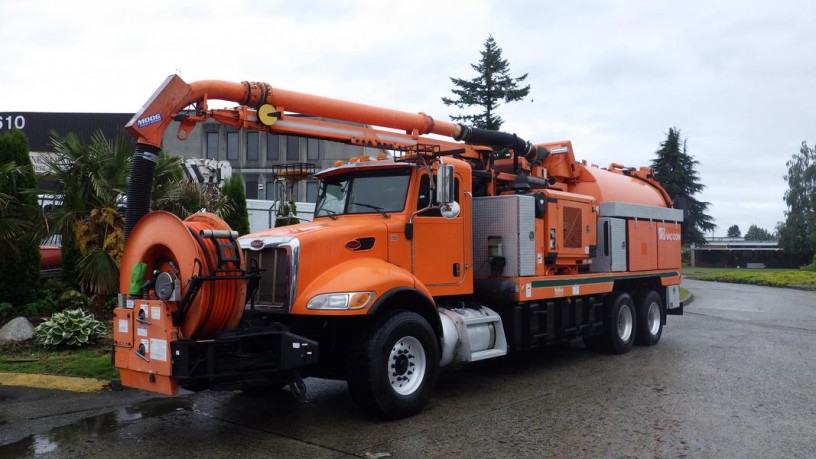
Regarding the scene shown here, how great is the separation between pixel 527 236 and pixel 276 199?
3.43 m

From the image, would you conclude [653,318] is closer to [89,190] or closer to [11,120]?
[89,190]

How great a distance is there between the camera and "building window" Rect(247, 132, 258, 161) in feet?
136

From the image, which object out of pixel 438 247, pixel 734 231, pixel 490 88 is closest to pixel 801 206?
pixel 490 88

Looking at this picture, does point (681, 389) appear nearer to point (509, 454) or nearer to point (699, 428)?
point (699, 428)

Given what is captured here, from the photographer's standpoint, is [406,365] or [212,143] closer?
[406,365]

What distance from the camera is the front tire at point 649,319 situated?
1277cm

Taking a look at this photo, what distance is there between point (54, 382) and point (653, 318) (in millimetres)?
9967

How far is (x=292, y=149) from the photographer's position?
41.7 metres

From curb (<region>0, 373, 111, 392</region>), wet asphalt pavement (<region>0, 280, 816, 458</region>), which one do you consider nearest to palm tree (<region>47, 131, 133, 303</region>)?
curb (<region>0, 373, 111, 392</region>)

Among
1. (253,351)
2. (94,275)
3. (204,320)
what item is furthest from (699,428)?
(94,275)

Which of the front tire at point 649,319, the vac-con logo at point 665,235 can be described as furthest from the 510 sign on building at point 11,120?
the front tire at point 649,319

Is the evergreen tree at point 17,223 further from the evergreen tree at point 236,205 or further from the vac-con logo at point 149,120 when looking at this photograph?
the vac-con logo at point 149,120

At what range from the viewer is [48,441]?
6543mm

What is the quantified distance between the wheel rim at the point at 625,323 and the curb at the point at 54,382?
8.18m
